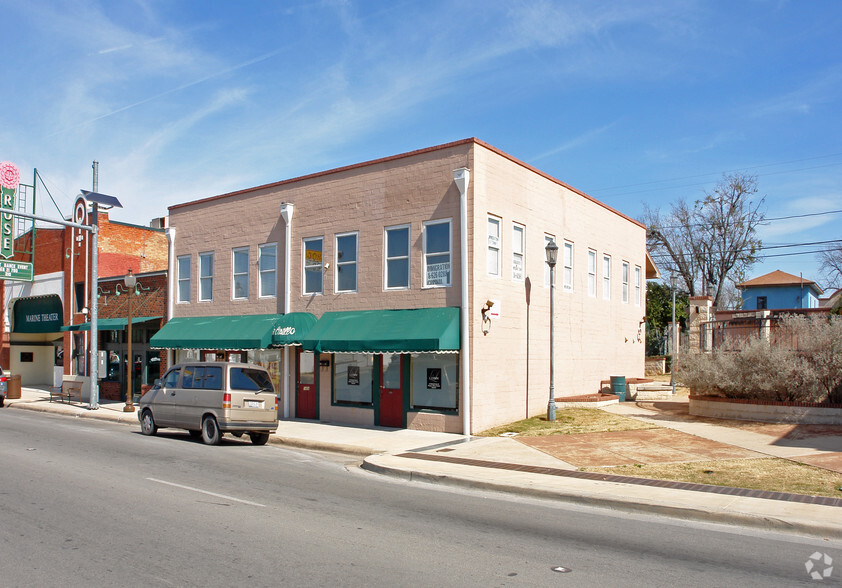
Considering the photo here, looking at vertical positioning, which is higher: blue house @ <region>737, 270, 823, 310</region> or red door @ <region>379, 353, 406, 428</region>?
blue house @ <region>737, 270, 823, 310</region>

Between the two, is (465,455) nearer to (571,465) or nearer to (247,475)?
(571,465)

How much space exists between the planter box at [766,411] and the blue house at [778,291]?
60712mm

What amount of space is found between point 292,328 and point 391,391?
3.59 m

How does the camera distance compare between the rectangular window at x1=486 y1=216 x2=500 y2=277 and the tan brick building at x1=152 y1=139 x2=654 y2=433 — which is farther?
the rectangular window at x1=486 y1=216 x2=500 y2=277

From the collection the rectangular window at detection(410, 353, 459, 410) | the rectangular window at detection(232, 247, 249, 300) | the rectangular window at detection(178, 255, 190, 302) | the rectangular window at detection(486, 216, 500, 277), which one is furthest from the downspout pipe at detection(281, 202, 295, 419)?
the rectangular window at detection(486, 216, 500, 277)

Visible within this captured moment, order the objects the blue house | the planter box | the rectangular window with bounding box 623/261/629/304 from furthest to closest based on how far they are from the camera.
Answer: the blue house → the rectangular window with bounding box 623/261/629/304 → the planter box

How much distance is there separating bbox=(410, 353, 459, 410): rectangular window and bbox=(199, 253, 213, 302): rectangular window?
9.56 m

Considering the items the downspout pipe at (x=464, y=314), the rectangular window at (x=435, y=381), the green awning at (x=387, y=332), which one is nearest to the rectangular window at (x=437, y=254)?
the downspout pipe at (x=464, y=314)

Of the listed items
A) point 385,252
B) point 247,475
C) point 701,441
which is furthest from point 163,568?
point 385,252

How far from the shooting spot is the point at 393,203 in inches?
744

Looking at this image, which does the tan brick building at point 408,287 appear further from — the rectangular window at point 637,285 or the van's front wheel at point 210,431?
the van's front wheel at point 210,431

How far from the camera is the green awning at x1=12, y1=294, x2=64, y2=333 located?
33.5 metres

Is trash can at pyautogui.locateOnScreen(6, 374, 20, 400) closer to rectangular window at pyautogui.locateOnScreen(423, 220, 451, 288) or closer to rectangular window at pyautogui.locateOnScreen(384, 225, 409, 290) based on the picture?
rectangular window at pyautogui.locateOnScreen(384, 225, 409, 290)

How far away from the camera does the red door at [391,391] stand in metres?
18.5
